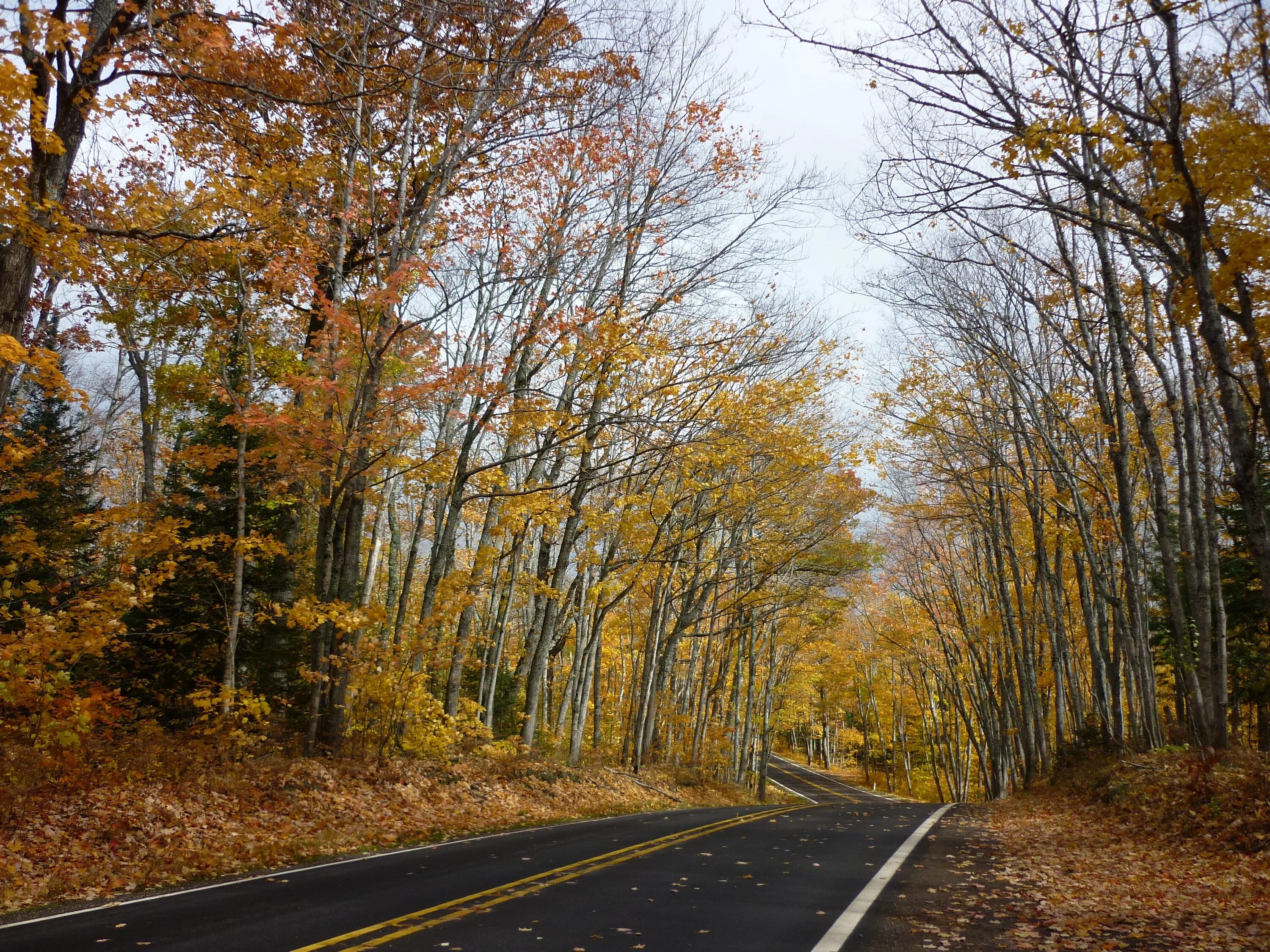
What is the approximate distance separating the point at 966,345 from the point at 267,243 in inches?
546

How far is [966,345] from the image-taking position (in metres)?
17.0

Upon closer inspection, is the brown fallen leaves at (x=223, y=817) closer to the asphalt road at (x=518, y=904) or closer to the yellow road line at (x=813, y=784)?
the asphalt road at (x=518, y=904)

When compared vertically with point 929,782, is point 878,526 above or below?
Result: above

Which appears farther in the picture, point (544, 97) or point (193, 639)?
point (193, 639)

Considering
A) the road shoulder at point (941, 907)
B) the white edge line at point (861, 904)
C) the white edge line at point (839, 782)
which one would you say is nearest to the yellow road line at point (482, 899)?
the white edge line at point (861, 904)

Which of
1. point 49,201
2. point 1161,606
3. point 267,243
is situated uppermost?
point 267,243

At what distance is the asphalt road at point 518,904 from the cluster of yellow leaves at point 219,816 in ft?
2.64

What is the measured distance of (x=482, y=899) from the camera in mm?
6234

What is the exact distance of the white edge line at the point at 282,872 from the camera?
5.98m

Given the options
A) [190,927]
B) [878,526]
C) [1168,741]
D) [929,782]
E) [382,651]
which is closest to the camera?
[190,927]

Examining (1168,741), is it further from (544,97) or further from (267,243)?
(267,243)

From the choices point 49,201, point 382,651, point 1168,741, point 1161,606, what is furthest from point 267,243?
point 1161,606

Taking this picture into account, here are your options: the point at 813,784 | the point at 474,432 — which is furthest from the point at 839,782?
the point at 474,432

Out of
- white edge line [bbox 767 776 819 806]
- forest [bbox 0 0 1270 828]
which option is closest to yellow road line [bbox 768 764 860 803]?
white edge line [bbox 767 776 819 806]
